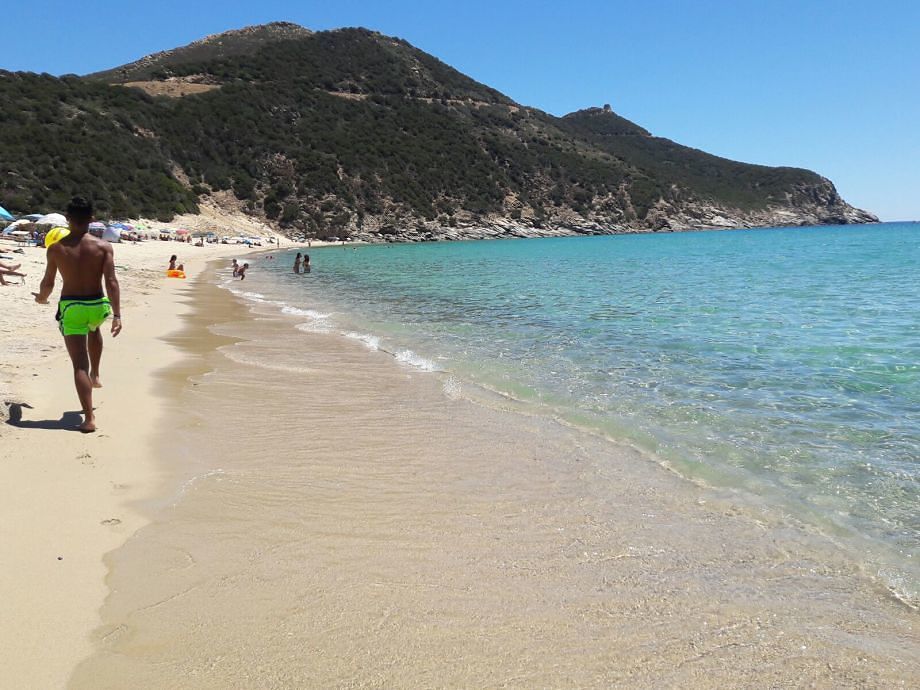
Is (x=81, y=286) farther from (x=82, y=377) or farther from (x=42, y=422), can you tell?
(x=42, y=422)

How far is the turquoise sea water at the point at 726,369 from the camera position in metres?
4.82

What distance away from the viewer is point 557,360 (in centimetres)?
962

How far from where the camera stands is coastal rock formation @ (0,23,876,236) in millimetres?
57353

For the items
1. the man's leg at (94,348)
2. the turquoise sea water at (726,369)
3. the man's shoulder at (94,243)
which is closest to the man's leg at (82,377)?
the man's leg at (94,348)

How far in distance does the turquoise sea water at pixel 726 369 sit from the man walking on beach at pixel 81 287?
4238 mm

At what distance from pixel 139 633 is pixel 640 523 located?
292cm

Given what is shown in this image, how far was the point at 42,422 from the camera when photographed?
5414 mm

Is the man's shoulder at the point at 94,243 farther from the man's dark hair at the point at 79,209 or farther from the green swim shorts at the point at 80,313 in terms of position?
the green swim shorts at the point at 80,313

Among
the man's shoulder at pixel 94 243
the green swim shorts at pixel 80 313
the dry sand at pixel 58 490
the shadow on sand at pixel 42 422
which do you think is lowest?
the dry sand at pixel 58 490

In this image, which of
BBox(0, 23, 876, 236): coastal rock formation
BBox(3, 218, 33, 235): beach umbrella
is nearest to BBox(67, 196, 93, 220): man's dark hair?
BBox(3, 218, 33, 235): beach umbrella

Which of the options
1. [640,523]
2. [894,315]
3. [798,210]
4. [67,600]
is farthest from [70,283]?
[798,210]

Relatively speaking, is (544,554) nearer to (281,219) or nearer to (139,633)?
(139,633)

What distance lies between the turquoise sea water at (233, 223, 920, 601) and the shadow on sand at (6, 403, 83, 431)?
432cm

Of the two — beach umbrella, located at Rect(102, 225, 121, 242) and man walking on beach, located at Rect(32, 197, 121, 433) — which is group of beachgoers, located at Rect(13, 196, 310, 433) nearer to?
man walking on beach, located at Rect(32, 197, 121, 433)
